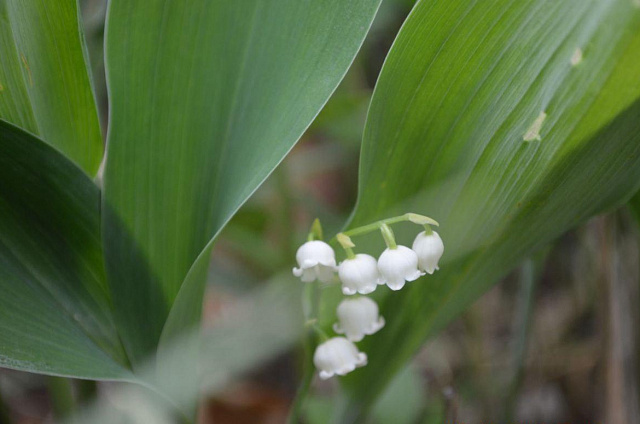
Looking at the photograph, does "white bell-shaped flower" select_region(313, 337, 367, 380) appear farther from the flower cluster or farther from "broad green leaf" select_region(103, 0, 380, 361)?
"broad green leaf" select_region(103, 0, 380, 361)

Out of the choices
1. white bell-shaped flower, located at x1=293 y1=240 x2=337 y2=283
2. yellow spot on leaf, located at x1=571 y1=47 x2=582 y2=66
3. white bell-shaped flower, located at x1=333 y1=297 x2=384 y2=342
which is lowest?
white bell-shaped flower, located at x1=333 y1=297 x2=384 y2=342

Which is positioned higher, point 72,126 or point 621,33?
point 72,126

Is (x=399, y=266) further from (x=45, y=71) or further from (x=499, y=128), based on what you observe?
(x=45, y=71)

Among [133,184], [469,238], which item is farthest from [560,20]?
[133,184]

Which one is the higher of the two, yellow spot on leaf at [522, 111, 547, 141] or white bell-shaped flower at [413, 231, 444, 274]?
yellow spot on leaf at [522, 111, 547, 141]

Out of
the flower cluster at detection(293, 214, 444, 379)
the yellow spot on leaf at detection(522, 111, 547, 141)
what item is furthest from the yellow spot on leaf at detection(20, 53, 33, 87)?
the yellow spot on leaf at detection(522, 111, 547, 141)

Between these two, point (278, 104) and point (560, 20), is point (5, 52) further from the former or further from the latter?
point (560, 20)
